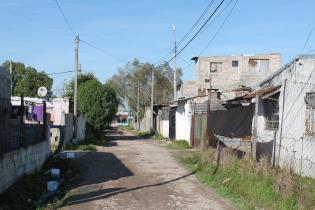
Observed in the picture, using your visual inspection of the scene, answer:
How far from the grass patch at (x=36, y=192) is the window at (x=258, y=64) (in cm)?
4902

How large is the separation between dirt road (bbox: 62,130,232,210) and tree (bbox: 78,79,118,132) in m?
16.9

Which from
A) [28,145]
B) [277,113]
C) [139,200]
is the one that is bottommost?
[139,200]

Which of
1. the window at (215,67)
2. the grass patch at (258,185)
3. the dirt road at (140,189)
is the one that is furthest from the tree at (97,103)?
the window at (215,67)

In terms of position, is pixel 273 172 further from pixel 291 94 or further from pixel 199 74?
pixel 199 74

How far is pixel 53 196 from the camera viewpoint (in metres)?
11.6

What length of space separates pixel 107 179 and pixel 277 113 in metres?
5.84

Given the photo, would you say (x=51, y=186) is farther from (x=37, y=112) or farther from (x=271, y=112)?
(x=37, y=112)

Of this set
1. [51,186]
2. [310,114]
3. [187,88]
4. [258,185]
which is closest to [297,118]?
[310,114]

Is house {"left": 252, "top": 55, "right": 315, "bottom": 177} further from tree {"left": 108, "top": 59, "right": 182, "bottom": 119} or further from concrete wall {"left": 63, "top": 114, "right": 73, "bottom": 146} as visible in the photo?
tree {"left": 108, "top": 59, "right": 182, "bottom": 119}

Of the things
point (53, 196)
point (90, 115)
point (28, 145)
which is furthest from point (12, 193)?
point (90, 115)

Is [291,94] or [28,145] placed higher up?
[291,94]

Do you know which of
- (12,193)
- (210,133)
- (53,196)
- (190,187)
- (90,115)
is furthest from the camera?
(90,115)

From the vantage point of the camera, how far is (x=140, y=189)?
12.8 meters

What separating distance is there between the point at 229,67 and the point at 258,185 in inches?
2093
